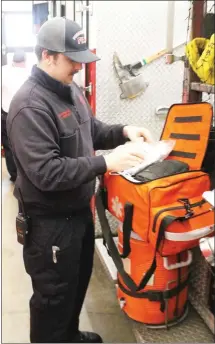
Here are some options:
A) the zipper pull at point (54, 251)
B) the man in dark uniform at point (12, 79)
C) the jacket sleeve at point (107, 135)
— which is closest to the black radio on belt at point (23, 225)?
the zipper pull at point (54, 251)

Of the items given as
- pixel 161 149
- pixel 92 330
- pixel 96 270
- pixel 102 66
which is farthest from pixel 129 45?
pixel 92 330

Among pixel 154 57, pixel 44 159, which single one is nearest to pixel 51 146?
pixel 44 159

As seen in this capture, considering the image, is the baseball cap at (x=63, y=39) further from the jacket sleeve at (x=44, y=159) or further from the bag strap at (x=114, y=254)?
the bag strap at (x=114, y=254)

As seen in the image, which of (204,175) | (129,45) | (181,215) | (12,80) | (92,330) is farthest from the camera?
(12,80)

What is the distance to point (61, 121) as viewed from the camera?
1714 millimetres

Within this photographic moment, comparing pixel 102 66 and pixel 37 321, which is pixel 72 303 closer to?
pixel 37 321

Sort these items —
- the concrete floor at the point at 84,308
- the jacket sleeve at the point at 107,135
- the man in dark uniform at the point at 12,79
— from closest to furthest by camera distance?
the jacket sleeve at the point at 107,135 < the concrete floor at the point at 84,308 < the man in dark uniform at the point at 12,79

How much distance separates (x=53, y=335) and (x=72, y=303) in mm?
193

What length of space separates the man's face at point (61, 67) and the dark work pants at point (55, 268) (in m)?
0.66

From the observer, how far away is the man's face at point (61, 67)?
174 centimetres

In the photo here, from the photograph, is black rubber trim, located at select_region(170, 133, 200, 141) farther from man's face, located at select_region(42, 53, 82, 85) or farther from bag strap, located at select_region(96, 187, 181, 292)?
man's face, located at select_region(42, 53, 82, 85)

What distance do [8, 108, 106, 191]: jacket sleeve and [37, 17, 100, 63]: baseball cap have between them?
0.99ft

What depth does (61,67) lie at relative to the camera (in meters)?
1.75

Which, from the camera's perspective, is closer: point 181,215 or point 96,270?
point 181,215
